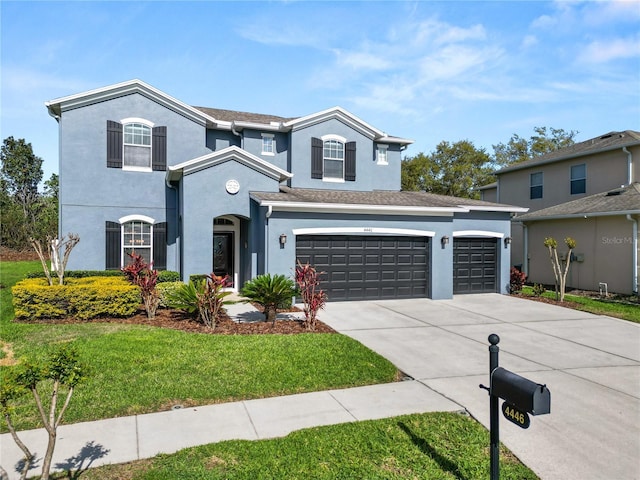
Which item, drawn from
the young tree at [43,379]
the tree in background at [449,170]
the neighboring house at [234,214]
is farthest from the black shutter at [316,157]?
the tree in background at [449,170]

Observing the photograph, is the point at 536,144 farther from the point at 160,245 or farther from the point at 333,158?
the point at 160,245

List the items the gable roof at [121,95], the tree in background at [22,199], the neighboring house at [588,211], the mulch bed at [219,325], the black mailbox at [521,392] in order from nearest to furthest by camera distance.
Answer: the black mailbox at [521,392]
the mulch bed at [219,325]
the gable roof at [121,95]
the neighboring house at [588,211]
the tree in background at [22,199]

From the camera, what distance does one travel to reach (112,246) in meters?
14.6

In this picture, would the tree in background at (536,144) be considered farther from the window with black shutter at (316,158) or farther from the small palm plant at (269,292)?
the small palm plant at (269,292)

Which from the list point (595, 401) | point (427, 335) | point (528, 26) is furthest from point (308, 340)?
point (528, 26)

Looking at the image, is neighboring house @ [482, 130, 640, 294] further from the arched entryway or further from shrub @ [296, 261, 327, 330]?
the arched entryway

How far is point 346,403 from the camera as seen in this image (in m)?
5.67

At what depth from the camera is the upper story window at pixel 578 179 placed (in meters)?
19.5

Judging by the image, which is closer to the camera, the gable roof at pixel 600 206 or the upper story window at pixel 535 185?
the gable roof at pixel 600 206

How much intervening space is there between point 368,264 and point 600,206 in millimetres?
9823

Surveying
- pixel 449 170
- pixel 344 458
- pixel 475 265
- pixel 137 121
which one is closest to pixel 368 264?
pixel 475 265

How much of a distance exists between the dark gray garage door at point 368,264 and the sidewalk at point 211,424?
748 centimetres

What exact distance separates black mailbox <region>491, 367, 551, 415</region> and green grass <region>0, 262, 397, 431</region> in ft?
10.8

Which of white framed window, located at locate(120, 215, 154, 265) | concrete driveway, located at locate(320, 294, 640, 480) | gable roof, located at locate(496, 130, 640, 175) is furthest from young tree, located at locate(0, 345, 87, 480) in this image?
gable roof, located at locate(496, 130, 640, 175)
